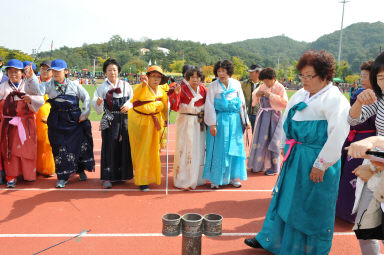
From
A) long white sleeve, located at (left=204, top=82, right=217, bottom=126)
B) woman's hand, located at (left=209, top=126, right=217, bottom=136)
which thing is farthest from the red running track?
long white sleeve, located at (left=204, top=82, right=217, bottom=126)

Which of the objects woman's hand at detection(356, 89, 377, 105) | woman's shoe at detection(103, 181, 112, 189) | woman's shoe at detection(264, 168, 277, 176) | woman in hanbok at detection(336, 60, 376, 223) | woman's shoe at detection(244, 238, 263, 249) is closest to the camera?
woman's hand at detection(356, 89, 377, 105)

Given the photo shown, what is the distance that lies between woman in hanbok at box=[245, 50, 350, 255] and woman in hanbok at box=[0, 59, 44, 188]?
13.9ft

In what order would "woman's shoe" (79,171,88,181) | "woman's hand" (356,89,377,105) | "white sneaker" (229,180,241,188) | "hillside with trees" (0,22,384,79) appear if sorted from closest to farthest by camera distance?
"woman's hand" (356,89,377,105) → "white sneaker" (229,180,241,188) → "woman's shoe" (79,171,88,181) → "hillside with trees" (0,22,384,79)

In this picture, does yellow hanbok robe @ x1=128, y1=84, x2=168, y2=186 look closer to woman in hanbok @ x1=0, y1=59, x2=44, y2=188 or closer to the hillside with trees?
woman in hanbok @ x1=0, y1=59, x2=44, y2=188

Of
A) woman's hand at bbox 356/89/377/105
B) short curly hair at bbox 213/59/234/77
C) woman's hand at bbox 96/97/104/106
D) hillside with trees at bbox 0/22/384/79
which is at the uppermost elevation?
hillside with trees at bbox 0/22/384/79

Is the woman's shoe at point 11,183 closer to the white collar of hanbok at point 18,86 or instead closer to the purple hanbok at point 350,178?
the white collar of hanbok at point 18,86

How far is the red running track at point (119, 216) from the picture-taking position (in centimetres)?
351

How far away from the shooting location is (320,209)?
2982 millimetres

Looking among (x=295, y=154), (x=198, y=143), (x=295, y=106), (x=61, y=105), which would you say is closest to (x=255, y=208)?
(x=198, y=143)

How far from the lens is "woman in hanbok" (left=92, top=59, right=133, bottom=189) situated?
5438 millimetres

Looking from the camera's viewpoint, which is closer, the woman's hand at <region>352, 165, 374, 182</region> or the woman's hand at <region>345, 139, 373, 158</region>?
the woman's hand at <region>345, 139, 373, 158</region>

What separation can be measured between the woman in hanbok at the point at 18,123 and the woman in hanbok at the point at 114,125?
42.8 inches

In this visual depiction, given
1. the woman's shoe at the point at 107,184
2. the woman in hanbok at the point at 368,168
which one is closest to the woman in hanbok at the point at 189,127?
the woman's shoe at the point at 107,184

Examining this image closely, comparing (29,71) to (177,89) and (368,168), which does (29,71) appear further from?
(368,168)
